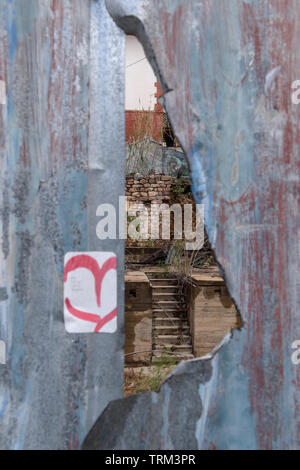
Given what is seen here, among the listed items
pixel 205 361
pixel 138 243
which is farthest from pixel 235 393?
pixel 138 243

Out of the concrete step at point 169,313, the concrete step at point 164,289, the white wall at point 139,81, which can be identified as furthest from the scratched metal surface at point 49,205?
the white wall at point 139,81

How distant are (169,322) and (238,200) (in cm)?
333

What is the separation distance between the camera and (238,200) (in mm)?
968

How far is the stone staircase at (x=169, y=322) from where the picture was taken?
3.69 meters

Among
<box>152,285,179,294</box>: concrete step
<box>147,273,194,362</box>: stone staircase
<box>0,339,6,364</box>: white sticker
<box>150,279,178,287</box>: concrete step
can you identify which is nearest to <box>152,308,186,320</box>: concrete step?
<box>147,273,194,362</box>: stone staircase

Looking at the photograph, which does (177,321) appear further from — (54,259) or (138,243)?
(54,259)

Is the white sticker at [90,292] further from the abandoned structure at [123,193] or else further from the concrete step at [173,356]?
the concrete step at [173,356]

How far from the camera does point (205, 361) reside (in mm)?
952

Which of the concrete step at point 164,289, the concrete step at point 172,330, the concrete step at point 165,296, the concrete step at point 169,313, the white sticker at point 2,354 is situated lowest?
the concrete step at point 172,330

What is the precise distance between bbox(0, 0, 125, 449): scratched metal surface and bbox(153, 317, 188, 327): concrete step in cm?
317

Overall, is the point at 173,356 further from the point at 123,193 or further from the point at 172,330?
the point at 123,193

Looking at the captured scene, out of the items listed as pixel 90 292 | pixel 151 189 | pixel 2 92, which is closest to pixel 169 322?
pixel 90 292

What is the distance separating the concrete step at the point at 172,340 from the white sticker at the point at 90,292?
298 cm

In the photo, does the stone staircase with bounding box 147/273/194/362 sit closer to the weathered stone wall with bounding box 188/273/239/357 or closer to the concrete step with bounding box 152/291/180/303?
the concrete step with bounding box 152/291/180/303
